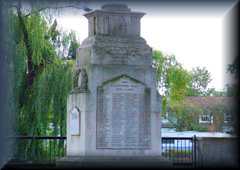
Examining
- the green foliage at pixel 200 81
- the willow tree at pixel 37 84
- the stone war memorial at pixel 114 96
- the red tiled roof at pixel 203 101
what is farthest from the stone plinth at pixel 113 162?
the green foliage at pixel 200 81

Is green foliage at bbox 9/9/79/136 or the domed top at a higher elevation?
the domed top

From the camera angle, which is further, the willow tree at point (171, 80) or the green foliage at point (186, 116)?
the green foliage at point (186, 116)

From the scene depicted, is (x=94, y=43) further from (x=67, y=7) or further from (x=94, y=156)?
(x=67, y=7)

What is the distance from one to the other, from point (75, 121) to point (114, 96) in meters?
1.03

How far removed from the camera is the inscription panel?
1395 centimetres

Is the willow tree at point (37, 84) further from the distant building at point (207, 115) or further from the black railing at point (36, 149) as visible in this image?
the distant building at point (207, 115)

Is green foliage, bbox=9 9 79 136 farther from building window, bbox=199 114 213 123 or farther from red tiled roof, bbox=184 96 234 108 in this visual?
building window, bbox=199 114 213 123

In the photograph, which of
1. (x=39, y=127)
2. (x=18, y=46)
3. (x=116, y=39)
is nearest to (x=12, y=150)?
(x=39, y=127)

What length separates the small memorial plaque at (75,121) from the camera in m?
14.2

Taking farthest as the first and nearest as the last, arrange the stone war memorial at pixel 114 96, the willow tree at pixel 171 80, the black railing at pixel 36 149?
the willow tree at pixel 171 80
the black railing at pixel 36 149
the stone war memorial at pixel 114 96

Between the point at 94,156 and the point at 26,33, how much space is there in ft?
23.7

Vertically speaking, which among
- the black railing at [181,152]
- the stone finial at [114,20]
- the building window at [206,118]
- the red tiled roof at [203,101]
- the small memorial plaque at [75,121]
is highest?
the stone finial at [114,20]

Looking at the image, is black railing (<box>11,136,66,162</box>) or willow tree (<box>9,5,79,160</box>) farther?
willow tree (<box>9,5,79,160</box>)

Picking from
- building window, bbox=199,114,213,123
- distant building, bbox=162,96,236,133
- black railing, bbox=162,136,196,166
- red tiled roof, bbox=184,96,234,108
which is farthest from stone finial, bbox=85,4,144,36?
building window, bbox=199,114,213,123
